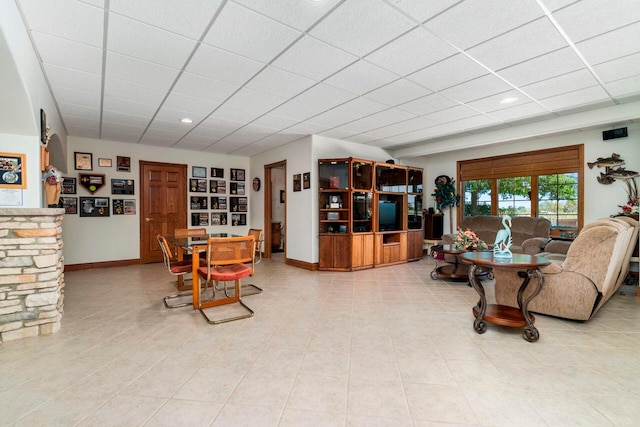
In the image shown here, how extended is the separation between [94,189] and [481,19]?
6.78 meters

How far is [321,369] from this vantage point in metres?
2.18

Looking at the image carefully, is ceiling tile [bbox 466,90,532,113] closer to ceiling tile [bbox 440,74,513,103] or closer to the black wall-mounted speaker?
ceiling tile [bbox 440,74,513,103]

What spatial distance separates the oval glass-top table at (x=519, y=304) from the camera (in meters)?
2.65

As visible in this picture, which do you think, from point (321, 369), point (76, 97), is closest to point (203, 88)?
point (76, 97)

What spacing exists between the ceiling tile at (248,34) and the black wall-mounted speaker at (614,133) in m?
5.58

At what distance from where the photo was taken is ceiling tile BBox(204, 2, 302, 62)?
7.13ft

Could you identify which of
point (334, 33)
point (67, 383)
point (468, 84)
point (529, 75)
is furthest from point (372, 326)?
point (529, 75)

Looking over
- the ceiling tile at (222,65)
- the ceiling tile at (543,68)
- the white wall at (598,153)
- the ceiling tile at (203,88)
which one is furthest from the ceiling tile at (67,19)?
the white wall at (598,153)

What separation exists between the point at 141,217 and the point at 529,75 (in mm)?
7054

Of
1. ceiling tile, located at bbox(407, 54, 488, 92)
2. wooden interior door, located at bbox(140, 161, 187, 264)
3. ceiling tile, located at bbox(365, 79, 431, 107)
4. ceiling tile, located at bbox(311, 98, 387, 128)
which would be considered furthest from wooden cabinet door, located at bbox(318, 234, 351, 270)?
wooden interior door, located at bbox(140, 161, 187, 264)

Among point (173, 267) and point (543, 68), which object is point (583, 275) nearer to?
point (543, 68)

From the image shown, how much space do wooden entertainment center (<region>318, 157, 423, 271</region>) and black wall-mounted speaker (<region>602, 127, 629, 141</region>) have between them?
3.26 meters

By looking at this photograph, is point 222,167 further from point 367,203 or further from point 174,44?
point 174,44

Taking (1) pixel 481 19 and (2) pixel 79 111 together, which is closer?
(1) pixel 481 19
